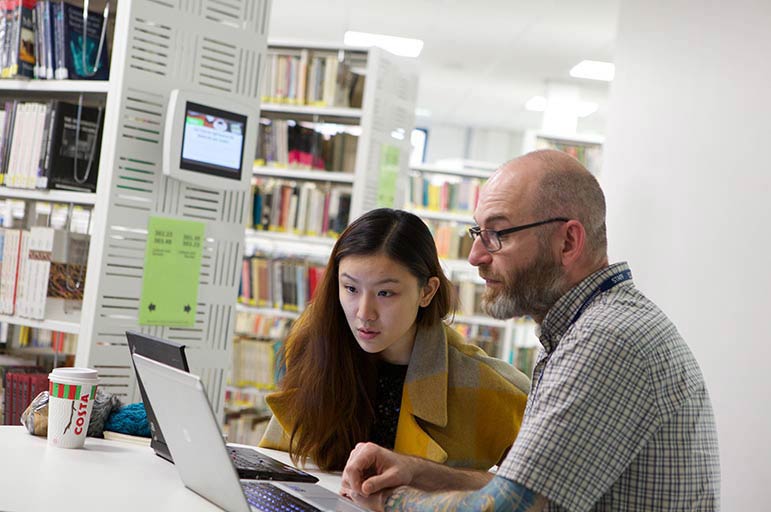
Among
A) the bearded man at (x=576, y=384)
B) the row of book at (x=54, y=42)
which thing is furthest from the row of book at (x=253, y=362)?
the bearded man at (x=576, y=384)

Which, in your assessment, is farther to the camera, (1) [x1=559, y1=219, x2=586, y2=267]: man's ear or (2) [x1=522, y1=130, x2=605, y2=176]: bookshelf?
(2) [x1=522, y1=130, x2=605, y2=176]: bookshelf

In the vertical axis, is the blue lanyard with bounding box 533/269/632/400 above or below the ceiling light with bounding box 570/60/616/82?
below

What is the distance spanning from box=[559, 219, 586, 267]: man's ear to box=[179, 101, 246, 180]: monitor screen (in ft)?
6.02

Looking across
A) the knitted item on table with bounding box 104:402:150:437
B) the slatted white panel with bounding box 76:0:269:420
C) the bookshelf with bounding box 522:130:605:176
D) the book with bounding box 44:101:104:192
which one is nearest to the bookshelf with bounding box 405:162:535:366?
the bookshelf with bounding box 522:130:605:176

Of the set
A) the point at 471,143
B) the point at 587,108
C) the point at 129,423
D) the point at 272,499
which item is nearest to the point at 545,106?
the point at 587,108

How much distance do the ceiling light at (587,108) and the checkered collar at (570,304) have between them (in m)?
10.0

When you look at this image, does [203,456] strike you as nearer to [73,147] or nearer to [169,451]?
[169,451]

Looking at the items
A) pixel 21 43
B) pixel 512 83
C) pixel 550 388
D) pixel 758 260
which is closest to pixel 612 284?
pixel 550 388

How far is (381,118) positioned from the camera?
565cm

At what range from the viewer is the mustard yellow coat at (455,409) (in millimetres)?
2164

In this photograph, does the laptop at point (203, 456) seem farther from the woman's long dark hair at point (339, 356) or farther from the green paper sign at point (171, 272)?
the green paper sign at point (171, 272)

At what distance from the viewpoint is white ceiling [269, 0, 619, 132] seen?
817 centimetres

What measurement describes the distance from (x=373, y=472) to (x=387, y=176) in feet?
13.4

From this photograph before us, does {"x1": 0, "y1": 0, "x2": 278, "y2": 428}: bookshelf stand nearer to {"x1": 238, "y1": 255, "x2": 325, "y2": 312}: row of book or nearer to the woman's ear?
the woman's ear
